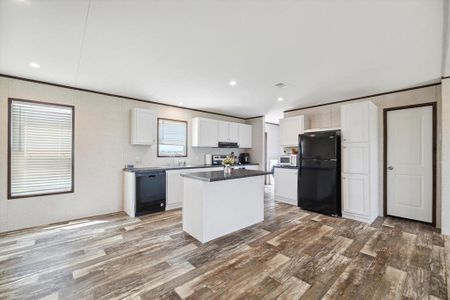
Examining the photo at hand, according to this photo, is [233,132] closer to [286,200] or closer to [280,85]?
[286,200]

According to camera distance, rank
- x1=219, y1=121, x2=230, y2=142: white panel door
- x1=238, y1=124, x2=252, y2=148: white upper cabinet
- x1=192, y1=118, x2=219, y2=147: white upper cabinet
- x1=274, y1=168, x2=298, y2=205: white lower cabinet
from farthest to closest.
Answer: x1=238, y1=124, x2=252, y2=148: white upper cabinet, x1=219, y1=121, x2=230, y2=142: white panel door, x1=192, y1=118, x2=219, y2=147: white upper cabinet, x1=274, y1=168, x2=298, y2=205: white lower cabinet

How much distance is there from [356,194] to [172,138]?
4.19m

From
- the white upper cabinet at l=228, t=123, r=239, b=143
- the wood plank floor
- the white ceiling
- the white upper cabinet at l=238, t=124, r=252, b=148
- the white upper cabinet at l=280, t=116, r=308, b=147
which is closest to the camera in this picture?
Answer: the white ceiling

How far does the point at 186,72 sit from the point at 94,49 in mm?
1165

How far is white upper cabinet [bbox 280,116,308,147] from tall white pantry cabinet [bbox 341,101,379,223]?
1.09m

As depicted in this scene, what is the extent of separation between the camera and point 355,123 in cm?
377

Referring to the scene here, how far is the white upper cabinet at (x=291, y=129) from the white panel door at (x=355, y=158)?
125cm

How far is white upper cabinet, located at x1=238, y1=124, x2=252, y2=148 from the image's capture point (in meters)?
6.22

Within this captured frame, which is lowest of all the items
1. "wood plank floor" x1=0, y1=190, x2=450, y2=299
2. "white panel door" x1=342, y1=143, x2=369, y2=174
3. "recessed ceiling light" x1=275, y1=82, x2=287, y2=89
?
"wood plank floor" x1=0, y1=190, x2=450, y2=299

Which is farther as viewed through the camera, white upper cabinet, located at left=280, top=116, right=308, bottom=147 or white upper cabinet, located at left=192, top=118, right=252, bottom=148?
white upper cabinet, located at left=192, top=118, right=252, bottom=148

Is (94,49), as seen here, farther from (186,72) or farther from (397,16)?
(397,16)

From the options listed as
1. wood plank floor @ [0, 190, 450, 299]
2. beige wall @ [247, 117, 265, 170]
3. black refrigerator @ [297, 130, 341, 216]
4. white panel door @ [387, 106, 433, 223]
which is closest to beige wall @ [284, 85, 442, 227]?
white panel door @ [387, 106, 433, 223]

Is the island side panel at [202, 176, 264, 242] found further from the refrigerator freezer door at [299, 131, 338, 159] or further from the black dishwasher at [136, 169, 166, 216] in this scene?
the black dishwasher at [136, 169, 166, 216]

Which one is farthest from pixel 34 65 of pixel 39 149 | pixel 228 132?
pixel 228 132
